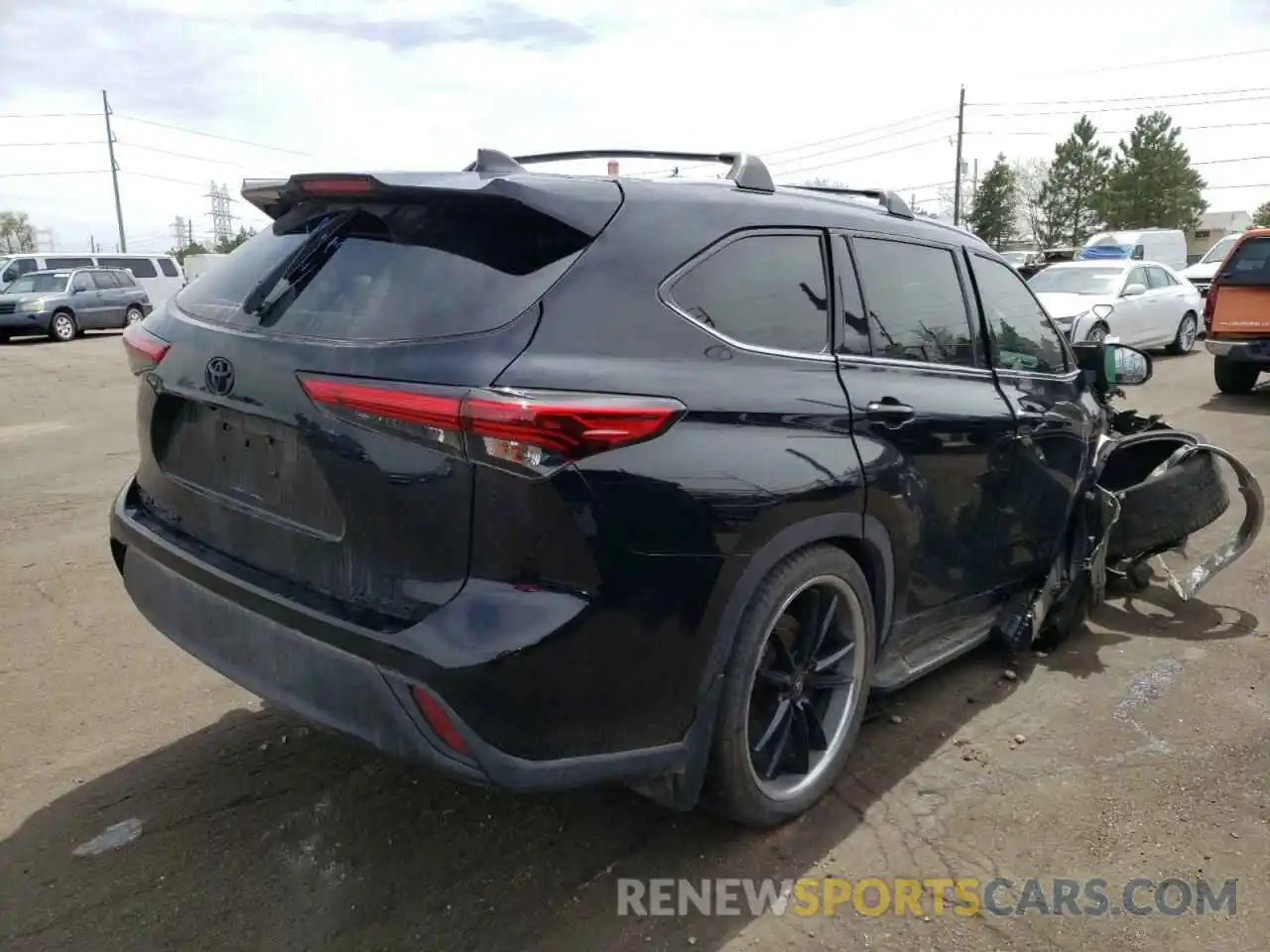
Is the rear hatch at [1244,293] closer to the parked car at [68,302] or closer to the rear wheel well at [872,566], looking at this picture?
the rear wheel well at [872,566]

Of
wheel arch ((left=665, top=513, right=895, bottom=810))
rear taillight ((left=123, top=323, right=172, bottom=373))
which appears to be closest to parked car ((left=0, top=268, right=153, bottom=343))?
rear taillight ((left=123, top=323, right=172, bottom=373))

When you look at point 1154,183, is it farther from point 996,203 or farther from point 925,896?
point 925,896

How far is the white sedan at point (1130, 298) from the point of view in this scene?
14398 mm

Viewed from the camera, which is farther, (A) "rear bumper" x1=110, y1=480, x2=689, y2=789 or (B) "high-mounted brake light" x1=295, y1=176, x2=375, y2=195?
(B) "high-mounted brake light" x1=295, y1=176, x2=375, y2=195

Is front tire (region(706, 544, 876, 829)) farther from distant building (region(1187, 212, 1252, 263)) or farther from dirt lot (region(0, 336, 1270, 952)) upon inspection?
distant building (region(1187, 212, 1252, 263))

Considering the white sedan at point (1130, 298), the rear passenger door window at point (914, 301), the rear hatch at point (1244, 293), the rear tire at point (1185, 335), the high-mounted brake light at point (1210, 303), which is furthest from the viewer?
the rear tire at point (1185, 335)

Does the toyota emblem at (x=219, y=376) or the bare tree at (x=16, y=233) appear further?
the bare tree at (x=16, y=233)

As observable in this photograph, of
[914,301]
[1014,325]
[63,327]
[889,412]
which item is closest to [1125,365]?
[1014,325]

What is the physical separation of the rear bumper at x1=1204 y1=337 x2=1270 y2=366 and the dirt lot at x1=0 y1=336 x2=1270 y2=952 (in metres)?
8.27

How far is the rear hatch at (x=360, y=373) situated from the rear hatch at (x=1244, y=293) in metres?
11.2

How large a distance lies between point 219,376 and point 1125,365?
442cm

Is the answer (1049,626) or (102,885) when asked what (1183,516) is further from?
(102,885)

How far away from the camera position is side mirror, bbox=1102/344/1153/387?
4820 mm

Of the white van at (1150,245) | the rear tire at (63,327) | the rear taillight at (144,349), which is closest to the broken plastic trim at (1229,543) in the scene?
the rear taillight at (144,349)
